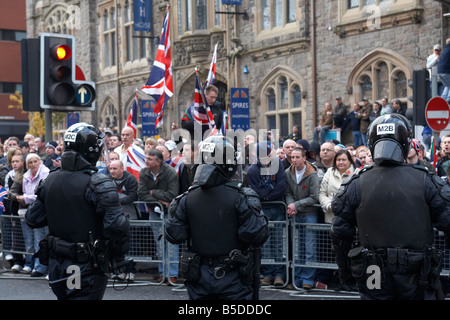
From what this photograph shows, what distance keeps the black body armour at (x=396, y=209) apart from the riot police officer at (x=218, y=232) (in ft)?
2.79

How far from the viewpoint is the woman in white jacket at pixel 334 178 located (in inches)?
327

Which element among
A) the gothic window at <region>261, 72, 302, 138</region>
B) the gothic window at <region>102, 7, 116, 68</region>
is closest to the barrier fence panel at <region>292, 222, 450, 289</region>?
the gothic window at <region>261, 72, 302, 138</region>

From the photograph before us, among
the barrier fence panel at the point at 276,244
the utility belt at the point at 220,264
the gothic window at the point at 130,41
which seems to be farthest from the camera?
the gothic window at the point at 130,41

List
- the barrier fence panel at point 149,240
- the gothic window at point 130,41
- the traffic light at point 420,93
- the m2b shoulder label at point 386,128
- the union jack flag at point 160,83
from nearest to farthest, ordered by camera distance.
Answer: the m2b shoulder label at point 386,128
the barrier fence panel at point 149,240
the traffic light at point 420,93
the union jack flag at point 160,83
the gothic window at point 130,41

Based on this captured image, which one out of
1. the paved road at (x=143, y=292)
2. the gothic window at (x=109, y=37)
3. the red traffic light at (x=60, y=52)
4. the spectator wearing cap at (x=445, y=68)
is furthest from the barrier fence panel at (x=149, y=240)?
the gothic window at (x=109, y=37)

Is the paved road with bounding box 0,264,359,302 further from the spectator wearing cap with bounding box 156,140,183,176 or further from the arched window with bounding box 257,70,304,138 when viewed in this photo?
the arched window with bounding box 257,70,304,138

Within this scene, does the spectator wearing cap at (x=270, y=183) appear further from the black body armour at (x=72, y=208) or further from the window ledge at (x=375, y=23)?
the window ledge at (x=375, y=23)

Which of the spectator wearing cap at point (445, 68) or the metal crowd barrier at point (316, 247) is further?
the spectator wearing cap at point (445, 68)

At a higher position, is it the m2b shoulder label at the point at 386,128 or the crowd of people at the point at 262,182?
the m2b shoulder label at the point at 386,128

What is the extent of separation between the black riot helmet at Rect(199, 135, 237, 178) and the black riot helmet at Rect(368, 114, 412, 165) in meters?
1.09

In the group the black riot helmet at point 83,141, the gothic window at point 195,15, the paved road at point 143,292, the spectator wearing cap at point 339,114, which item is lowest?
the paved road at point 143,292

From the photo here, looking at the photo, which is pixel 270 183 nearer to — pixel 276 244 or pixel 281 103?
pixel 276 244

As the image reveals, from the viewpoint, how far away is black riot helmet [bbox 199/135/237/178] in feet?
17.1
